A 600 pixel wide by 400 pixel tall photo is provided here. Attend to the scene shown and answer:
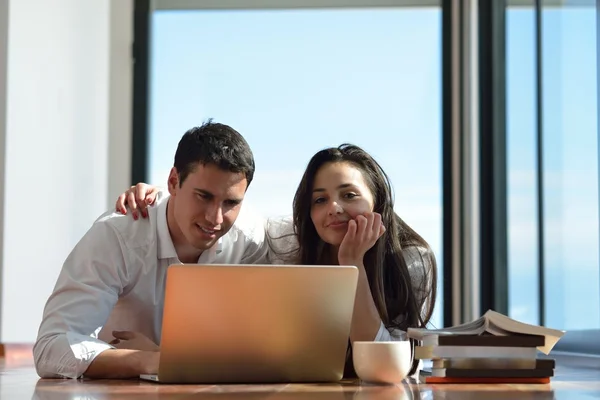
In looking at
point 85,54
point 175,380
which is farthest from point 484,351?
point 85,54

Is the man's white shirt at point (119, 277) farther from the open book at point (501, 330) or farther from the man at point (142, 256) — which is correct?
the open book at point (501, 330)

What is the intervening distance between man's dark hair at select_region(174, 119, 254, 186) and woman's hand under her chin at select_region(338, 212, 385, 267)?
0.30m

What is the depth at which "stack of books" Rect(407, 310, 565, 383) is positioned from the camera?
1.78 metres

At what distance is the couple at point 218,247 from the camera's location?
2.25 meters

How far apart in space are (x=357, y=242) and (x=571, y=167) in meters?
1.28

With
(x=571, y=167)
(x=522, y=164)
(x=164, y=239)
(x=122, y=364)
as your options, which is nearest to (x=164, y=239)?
(x=164, y=239)

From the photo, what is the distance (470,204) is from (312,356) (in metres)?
3.16

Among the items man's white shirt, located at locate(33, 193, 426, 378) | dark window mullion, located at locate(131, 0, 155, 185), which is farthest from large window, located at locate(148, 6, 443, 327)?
man's white shirt, located at locate(33, 193, 426, 378)

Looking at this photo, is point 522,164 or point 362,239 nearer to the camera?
point 362,239

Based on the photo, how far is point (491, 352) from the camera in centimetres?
179

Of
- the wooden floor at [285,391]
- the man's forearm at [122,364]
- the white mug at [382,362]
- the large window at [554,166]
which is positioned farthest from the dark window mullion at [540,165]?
the man's forearm at [122,364]

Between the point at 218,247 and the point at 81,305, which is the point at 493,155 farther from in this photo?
the point at 81,305

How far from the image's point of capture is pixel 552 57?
361 centimetres

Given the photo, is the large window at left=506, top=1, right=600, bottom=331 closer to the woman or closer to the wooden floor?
the woman
